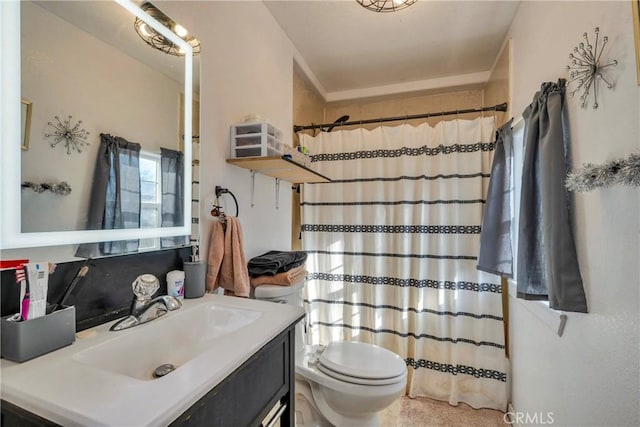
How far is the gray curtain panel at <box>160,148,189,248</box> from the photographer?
1.05m

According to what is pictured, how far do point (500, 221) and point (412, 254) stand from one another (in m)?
0.59

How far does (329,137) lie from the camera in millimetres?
2223

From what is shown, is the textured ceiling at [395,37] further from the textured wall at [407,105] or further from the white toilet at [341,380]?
the white toilet at [341,380]

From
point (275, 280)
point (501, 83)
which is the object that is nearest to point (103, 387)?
point (275, 280)

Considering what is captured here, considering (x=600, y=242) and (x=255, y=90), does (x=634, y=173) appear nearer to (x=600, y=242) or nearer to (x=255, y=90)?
(x=600, y=242)

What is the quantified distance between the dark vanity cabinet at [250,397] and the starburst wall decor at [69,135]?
2.01 feet

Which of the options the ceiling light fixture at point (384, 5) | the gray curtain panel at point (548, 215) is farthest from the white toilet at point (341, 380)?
the ceiling light fixture at point (384, 5)

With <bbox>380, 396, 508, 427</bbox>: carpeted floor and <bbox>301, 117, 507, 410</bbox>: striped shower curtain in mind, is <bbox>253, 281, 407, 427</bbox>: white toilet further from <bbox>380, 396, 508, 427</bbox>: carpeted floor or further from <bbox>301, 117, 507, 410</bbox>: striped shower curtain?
<bbox>301, 117, 507, 410</bbox>: striped shower curtain

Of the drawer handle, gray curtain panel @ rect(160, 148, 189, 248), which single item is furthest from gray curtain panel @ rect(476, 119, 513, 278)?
gray curtain panel @ rect(160, 148, 189, 248)

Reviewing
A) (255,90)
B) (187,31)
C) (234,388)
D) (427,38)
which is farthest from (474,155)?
(234,388)

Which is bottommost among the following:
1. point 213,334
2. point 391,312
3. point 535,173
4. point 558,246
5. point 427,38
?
point 391,312

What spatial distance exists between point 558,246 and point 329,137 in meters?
1.62

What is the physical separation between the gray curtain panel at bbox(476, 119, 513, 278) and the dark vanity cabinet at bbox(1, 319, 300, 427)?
1314mm

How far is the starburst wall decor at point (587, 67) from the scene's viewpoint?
87 cm
